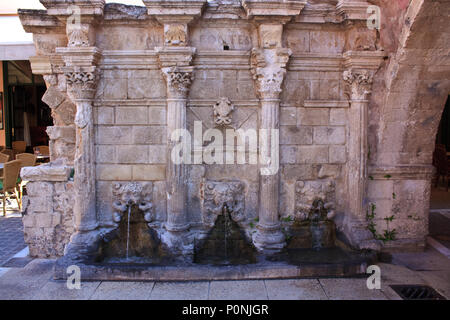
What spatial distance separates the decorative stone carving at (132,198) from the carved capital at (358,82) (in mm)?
2711

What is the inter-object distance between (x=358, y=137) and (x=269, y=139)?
111 cm

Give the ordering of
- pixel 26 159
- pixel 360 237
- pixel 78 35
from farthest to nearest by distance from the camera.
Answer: pixel 26 159, pixel 360 237, pixel 78 35

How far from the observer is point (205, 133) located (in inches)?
182

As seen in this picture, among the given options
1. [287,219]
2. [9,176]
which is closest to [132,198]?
[287,219]

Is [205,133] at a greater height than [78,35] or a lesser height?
lesser

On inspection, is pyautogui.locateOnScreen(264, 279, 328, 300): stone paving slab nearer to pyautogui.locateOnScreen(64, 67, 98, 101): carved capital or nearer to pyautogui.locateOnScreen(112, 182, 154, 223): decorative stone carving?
pyautogui.locateOnScreen(112, 182, 154, 223): decorative stone carving

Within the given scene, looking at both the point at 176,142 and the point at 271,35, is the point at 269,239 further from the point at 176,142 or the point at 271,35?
the point at 271,35

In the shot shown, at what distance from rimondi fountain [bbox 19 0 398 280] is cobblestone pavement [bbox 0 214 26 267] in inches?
18.6

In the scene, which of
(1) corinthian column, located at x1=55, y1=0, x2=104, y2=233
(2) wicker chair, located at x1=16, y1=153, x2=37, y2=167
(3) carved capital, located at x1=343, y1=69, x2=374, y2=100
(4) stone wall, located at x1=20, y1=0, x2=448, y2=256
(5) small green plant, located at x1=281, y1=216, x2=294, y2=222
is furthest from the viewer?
(2) wicker chair, located at x1=16, y1=153, x2=37, y2=167

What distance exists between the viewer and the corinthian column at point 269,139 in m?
4.38

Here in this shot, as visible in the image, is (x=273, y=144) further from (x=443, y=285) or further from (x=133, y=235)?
(x=443, y=285)

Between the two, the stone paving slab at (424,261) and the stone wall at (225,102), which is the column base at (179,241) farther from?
the stone paving slab at (424,261)

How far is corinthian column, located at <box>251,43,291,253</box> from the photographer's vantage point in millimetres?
4379

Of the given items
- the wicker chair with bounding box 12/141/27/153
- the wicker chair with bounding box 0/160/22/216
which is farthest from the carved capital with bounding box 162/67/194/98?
the wicker chair with bounding box 12/141/27/153
